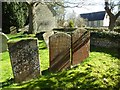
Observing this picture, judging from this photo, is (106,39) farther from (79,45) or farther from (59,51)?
(59,51)

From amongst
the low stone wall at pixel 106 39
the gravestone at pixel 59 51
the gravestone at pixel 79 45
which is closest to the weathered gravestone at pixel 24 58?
the gravestone at pixel 59 51

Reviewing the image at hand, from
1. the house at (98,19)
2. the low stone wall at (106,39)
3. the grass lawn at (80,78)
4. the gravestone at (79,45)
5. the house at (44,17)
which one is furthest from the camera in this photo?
the house at (98,19)

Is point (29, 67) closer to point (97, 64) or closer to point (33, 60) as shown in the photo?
point (33, 60)

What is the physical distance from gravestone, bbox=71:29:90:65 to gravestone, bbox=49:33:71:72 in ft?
1.87

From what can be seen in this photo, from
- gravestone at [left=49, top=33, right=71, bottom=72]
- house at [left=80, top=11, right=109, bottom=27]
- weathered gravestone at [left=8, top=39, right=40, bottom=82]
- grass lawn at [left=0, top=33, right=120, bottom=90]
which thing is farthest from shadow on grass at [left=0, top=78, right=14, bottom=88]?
house at [left=80, top=11, right=109, bottom=27]

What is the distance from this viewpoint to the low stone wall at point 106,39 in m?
14.6

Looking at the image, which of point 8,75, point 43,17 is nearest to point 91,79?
point 8,75

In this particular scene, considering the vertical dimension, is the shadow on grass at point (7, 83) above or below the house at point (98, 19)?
below

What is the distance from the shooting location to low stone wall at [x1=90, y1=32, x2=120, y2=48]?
14634mm

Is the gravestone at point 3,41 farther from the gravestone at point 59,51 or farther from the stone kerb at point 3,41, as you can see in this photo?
the gravestone at point 59,51

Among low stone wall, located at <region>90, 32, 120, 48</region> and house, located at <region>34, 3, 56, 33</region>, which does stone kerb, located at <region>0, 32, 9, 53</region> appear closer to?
low stone wall, located at <region>90, 32, 120, 48</region>

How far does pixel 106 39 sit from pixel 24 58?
27.4 feet

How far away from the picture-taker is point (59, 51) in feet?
30.7

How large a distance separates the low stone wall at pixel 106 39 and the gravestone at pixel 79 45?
452cm
